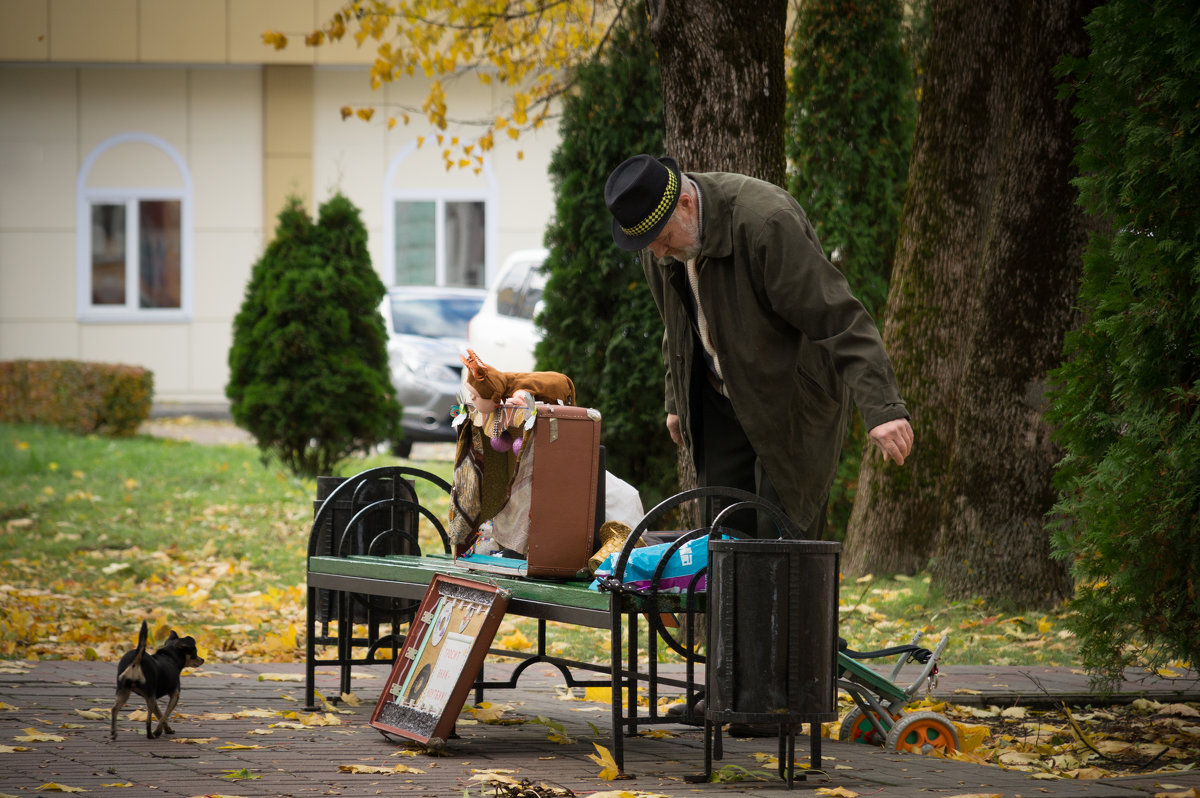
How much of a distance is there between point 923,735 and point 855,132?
6.18 m

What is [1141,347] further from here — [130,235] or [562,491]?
[130,235]

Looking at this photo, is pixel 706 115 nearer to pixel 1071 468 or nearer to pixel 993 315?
pixel 993 315

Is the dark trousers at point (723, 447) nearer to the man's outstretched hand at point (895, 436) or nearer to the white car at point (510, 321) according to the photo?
the man's outstretched hand at point (895, 436)

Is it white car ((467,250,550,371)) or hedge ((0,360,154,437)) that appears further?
hedge ((0,360,154,437))

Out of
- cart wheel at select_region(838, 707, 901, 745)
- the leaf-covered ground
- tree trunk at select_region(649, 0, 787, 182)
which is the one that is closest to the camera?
cart wheel at select_region(838, 707, 901, 745)

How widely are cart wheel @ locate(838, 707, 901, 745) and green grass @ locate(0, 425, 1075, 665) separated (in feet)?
5.90

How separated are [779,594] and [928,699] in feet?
5.85

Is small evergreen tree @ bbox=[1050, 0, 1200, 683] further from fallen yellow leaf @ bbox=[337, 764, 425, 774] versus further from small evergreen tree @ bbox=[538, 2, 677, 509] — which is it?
small evergreen tree @ bbox=[538, 2, 677, 509]

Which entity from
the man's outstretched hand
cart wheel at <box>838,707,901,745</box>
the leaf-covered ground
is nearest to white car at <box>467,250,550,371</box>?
the leaf-covered ground

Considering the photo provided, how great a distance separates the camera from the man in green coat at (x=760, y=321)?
4.18 metres

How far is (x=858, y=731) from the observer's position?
15.9 feet

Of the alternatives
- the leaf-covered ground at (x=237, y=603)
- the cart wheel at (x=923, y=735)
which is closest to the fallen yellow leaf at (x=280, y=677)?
the leaf-covered ground at (x=237, y=603)

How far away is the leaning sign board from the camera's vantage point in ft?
Answer: 14.3

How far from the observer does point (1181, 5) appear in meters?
4.41
